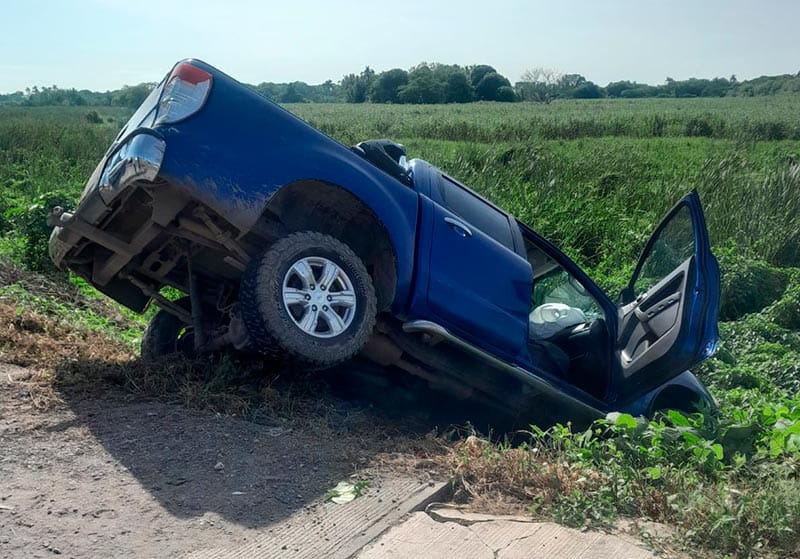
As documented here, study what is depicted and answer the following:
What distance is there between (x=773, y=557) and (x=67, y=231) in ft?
14.2

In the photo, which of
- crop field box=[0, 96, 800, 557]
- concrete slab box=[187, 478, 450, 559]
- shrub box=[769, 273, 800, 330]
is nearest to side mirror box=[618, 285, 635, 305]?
crop field box=[0, 96, 800, 557]

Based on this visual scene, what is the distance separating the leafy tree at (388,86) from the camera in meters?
84.8

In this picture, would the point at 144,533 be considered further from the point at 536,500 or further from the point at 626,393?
the point at 626,393

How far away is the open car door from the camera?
213 inches

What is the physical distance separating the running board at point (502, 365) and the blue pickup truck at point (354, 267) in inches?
0.6

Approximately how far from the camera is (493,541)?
11.7 feet

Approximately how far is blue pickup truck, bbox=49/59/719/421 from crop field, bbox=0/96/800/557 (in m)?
0.59

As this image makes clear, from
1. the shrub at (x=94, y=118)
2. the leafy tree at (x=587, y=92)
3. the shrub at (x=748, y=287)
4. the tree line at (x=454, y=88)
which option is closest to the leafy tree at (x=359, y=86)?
the tree line at (x=454, y=88)

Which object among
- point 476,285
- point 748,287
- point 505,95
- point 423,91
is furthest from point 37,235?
point 505,95

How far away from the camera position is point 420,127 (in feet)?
109

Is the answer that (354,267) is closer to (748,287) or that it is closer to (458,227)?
(458,227)

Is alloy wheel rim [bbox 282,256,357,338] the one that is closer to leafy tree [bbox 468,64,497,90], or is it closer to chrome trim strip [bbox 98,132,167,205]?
chrome trim strip [bbox 98,132,167,205]

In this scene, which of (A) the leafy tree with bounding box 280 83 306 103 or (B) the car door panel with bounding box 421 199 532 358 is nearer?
(B) the car door panel with bounding box 421 199 532 358

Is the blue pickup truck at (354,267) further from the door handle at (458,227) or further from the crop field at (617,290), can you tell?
the crop field at (617,290)
